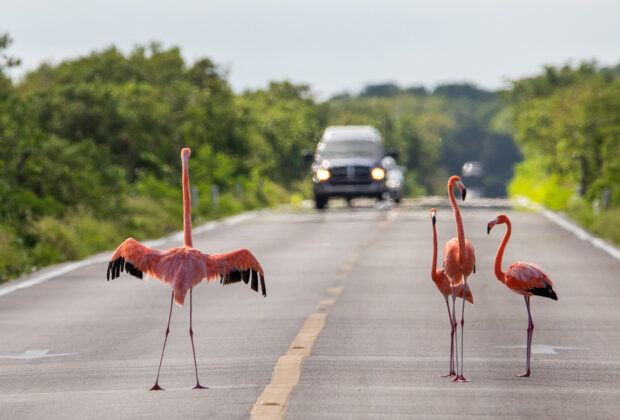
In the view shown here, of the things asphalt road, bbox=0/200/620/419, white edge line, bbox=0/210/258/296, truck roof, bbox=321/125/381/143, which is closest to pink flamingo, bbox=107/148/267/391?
asphalt road, bbox=0/200/620/419

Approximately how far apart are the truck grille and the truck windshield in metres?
0.78

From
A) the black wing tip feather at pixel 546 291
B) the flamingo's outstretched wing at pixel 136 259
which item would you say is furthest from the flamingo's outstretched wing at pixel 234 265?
the black wing tip feather at pixel 546 291

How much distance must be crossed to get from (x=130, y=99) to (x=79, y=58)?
29.2 metres

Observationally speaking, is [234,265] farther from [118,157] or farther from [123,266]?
[118,157]

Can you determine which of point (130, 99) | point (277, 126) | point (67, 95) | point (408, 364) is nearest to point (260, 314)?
point (408, 364)

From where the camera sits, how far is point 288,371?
1032 cm

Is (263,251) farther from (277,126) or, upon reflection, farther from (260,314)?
(277,126)

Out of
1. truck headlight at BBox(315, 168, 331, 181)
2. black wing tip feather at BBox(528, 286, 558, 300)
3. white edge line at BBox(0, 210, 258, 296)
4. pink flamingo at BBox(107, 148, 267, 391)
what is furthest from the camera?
truck headlight at BBox(315, 168, 331, 181)

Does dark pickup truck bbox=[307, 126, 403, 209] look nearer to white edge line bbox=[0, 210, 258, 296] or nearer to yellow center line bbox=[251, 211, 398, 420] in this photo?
white edge line bbox=[0, 210, 258, 296]

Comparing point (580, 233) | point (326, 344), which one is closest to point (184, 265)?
point (326, 344)

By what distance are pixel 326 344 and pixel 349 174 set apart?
2683 cm

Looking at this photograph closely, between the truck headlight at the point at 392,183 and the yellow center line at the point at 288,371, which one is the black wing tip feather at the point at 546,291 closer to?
the yellow center line at the point at 288,371

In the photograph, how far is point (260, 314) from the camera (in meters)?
14.6

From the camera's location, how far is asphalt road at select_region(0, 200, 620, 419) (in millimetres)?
9055
